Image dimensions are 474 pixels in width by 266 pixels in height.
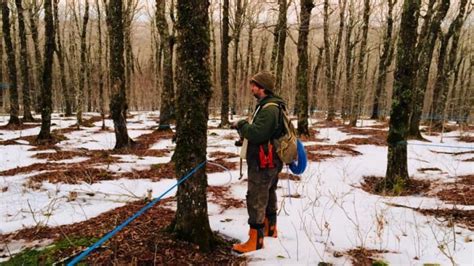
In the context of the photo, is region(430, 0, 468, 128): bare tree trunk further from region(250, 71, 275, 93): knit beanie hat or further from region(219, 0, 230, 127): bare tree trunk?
region(250, 71, 275, 93): knit beanie hat

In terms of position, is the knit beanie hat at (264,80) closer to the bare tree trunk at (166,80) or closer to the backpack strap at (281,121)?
the backpack strap at (281,121)

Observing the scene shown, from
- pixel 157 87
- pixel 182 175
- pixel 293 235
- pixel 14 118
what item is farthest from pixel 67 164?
pixel 157 87

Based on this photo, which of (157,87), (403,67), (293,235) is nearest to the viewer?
(293,235)

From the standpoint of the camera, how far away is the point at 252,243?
141 inches

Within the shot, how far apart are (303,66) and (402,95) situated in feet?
21.8

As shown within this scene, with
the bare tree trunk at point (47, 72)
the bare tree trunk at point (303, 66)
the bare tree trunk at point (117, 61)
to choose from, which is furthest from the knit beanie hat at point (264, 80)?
the bare tree trunk at point (47, 72)

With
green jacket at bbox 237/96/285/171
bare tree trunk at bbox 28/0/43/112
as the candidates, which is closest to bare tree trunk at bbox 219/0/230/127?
bare tree trunk at bbox 28/0/43/112

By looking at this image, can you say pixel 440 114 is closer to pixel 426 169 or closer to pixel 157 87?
pixel 426 169

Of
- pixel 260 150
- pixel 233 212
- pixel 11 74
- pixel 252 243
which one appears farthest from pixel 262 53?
pixel 252 243

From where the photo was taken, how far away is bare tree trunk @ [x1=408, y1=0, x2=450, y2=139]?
1303 centimetres

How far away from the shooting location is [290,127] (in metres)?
3.72

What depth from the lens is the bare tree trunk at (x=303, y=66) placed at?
467 inches

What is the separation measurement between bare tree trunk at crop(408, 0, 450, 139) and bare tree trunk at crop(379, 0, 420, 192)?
23.3 ft

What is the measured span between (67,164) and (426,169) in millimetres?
9216
